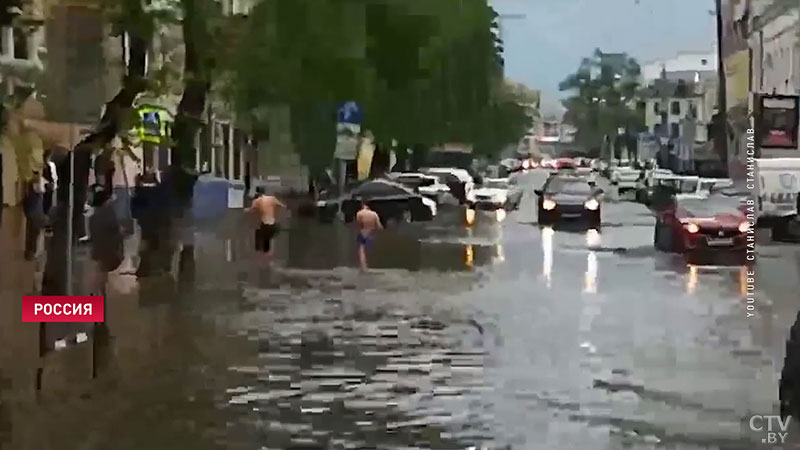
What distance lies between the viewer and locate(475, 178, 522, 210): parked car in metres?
4.48

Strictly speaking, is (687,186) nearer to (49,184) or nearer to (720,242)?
(720,242)

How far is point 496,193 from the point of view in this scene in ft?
14.8

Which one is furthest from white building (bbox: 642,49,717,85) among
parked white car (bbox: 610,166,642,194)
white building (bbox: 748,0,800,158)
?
parked white car (bbox: 610,166,642,194)

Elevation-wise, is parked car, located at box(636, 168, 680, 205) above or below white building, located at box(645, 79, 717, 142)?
below

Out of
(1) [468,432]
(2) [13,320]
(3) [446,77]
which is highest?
(3) [446,77]

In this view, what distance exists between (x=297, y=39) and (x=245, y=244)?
2.19ft

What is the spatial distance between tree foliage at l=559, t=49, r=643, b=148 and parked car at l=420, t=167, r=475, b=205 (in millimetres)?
364

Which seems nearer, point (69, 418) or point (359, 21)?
point (69, 418)

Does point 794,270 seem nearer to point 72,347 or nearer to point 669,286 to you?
point 669,286

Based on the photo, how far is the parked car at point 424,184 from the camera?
14.8 feet

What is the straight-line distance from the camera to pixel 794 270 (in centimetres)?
424

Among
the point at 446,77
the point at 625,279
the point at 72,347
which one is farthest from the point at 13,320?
the point at 625,279

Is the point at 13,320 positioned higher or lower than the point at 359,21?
lower

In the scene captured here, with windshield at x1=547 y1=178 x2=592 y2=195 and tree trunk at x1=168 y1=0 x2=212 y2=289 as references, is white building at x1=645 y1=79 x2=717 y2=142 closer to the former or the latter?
windshield at x1=547 y1=178 x2=592 y2=195
